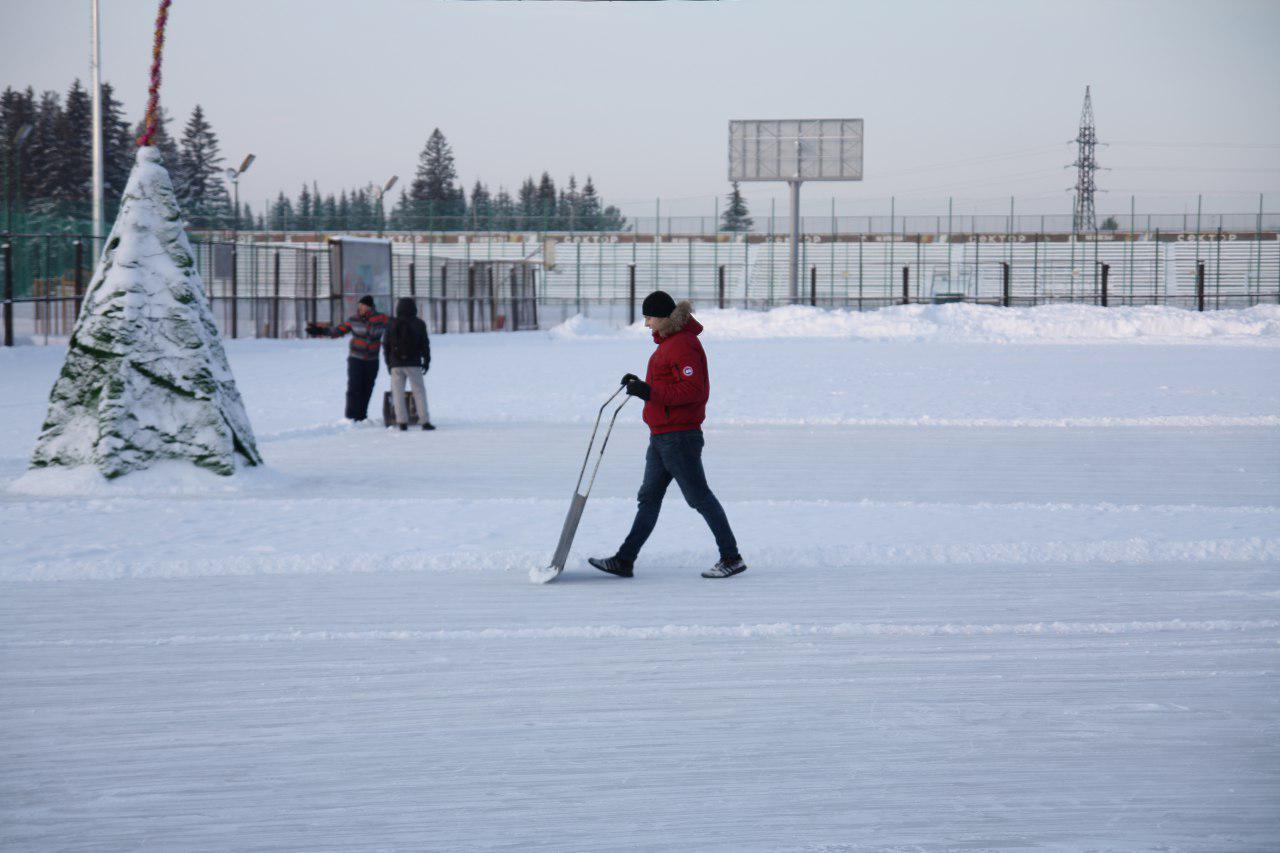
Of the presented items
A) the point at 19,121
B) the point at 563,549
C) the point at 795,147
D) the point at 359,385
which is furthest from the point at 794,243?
the point at 19,121

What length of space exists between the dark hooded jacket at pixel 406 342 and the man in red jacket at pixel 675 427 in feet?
25.0

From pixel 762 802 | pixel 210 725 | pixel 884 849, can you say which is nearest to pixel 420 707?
pixel 210 725

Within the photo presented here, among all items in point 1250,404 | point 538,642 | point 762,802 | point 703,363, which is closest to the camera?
point 762,802

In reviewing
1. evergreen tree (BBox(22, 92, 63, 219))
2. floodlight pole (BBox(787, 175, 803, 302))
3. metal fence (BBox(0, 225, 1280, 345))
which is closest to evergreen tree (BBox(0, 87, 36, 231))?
evergreen tree (BBox(22, 92, 63, 219))

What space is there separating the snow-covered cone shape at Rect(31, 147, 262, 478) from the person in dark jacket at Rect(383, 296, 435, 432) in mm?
4021

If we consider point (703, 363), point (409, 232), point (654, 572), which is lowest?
point (654, 572)

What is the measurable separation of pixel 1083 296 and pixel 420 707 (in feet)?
179

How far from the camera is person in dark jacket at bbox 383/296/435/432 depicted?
1480 centimetres

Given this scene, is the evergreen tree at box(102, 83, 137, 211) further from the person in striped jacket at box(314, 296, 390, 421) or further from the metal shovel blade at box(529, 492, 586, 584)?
the metal shovel blade at box(529, 492, 586, 584)

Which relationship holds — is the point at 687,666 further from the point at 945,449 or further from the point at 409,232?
the point at 409,232

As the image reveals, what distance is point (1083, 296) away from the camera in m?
55.9

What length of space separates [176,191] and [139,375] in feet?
196

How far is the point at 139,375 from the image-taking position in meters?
10.4

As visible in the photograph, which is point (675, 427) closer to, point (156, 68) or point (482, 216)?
point (156, 68)
